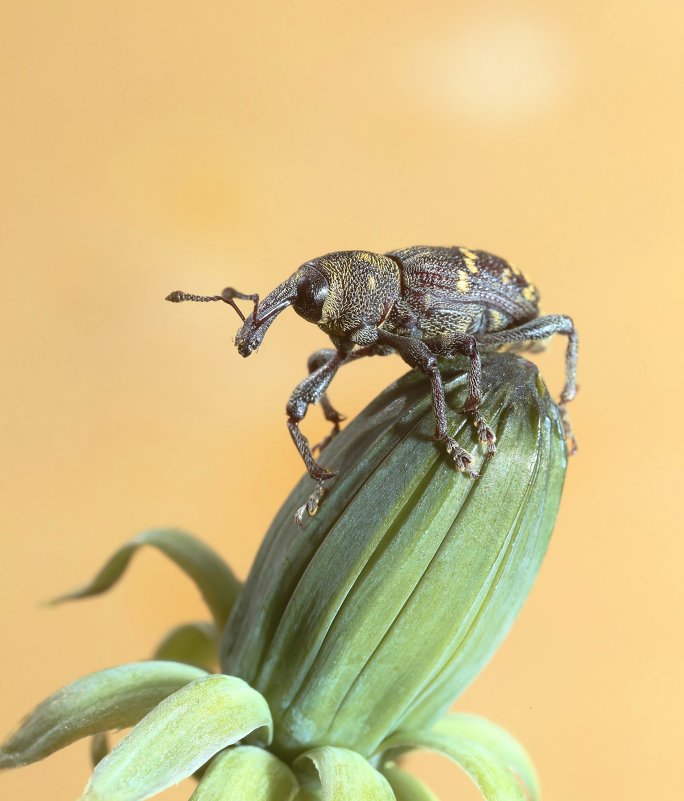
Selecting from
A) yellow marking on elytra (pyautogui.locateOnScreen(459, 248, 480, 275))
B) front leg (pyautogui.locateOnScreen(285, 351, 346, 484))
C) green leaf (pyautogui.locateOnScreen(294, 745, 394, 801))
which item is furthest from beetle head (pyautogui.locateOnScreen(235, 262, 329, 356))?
green leaf (pyautogui.locateOnScreen(294, 745, 394, 801))

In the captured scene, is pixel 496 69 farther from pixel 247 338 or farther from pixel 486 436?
pixel 486 436

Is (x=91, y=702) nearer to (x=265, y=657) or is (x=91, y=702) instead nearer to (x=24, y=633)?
(x=265, y=657)

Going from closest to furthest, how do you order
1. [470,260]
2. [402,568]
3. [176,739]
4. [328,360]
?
[176,739]
[402,568]
[470,260]
[328,360]

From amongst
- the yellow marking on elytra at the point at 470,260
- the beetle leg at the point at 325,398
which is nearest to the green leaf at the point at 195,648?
the beetle leg at the point at 325,398

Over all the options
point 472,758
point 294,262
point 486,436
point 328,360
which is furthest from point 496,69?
point 472,758

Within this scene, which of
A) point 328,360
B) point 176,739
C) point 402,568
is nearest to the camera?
point 176,739

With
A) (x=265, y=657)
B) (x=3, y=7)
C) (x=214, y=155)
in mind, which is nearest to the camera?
(x=265, y=657)

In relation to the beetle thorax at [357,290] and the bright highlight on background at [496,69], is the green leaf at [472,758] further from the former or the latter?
the bright highlight on background at [496,69]

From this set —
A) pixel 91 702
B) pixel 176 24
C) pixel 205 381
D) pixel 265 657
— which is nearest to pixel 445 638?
pixel 265 657
